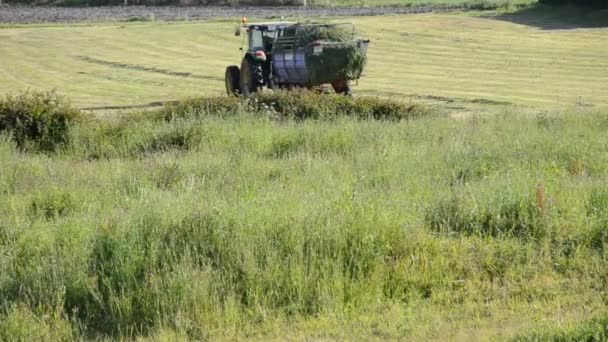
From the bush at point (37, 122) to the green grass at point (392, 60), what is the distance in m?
8.45

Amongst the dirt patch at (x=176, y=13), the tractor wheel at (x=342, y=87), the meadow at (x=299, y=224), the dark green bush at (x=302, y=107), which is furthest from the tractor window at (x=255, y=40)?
the dirt patch at (x=176, y=13)

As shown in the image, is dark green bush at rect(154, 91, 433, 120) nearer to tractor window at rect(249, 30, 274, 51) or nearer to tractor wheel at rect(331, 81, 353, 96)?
tractor wheel at rect(331, 81, 353, 96)

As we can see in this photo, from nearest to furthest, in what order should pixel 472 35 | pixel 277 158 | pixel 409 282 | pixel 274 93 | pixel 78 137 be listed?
pixel 409 282
pixel 277 158
pixel 78 137
pixel 274 93
pixel 472 35

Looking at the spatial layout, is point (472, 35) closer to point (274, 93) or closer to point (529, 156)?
point (274, 93)

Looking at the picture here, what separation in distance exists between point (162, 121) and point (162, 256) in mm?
9313

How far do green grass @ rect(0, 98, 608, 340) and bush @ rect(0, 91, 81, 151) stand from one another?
3967mm

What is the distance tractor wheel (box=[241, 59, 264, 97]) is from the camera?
977 inches

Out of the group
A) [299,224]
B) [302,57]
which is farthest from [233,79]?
[299,224]

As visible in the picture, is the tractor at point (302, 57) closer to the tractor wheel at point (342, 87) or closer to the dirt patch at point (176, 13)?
the tractor wheel at point (342, 87)

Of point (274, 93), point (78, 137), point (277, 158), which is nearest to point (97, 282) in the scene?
point (277, 158)

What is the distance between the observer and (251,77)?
81.9 ft

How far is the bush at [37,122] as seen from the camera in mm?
16000

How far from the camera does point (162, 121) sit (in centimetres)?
1719

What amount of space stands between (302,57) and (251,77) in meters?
1.75
